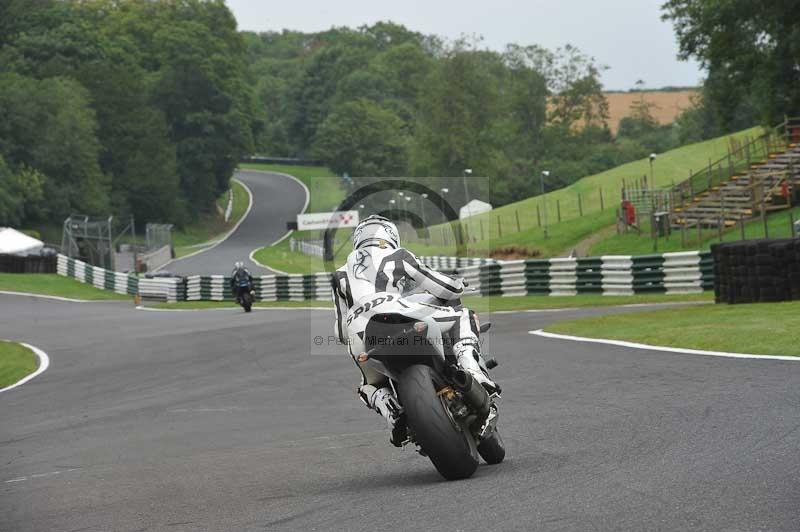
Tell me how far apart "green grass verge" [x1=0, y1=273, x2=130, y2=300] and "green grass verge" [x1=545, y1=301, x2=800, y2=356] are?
33310 mm

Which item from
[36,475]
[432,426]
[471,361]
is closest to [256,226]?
[36,475]

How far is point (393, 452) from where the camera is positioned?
9125 mm

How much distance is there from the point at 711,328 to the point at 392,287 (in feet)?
29.4

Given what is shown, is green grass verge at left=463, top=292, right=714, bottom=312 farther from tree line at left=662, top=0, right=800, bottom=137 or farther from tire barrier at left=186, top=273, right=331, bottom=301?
tree line at left=662, top=0, right=800, bottom=137

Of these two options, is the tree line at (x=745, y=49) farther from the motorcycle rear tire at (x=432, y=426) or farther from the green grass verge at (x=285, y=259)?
the motorcycle rear tire at (x=432, y=426)

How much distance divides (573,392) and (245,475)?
4077 mm

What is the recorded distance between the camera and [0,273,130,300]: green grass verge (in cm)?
4988

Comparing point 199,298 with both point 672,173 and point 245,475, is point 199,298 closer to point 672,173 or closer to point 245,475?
point 245,475

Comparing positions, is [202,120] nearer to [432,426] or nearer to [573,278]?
[573,278]

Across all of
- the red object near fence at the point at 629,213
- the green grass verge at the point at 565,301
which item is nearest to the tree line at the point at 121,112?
the red object near fence at the point at 629,213

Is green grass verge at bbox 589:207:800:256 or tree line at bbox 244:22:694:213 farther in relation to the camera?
→ tree line at bbox 244:22:694:213

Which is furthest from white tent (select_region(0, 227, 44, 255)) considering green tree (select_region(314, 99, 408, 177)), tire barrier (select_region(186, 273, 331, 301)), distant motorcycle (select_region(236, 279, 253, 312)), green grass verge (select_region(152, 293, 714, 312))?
green tree (select_region(314, 99, 408, 177))

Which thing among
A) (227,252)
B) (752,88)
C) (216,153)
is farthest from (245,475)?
(216,153)

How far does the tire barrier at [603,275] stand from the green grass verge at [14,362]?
9451 millimetres
